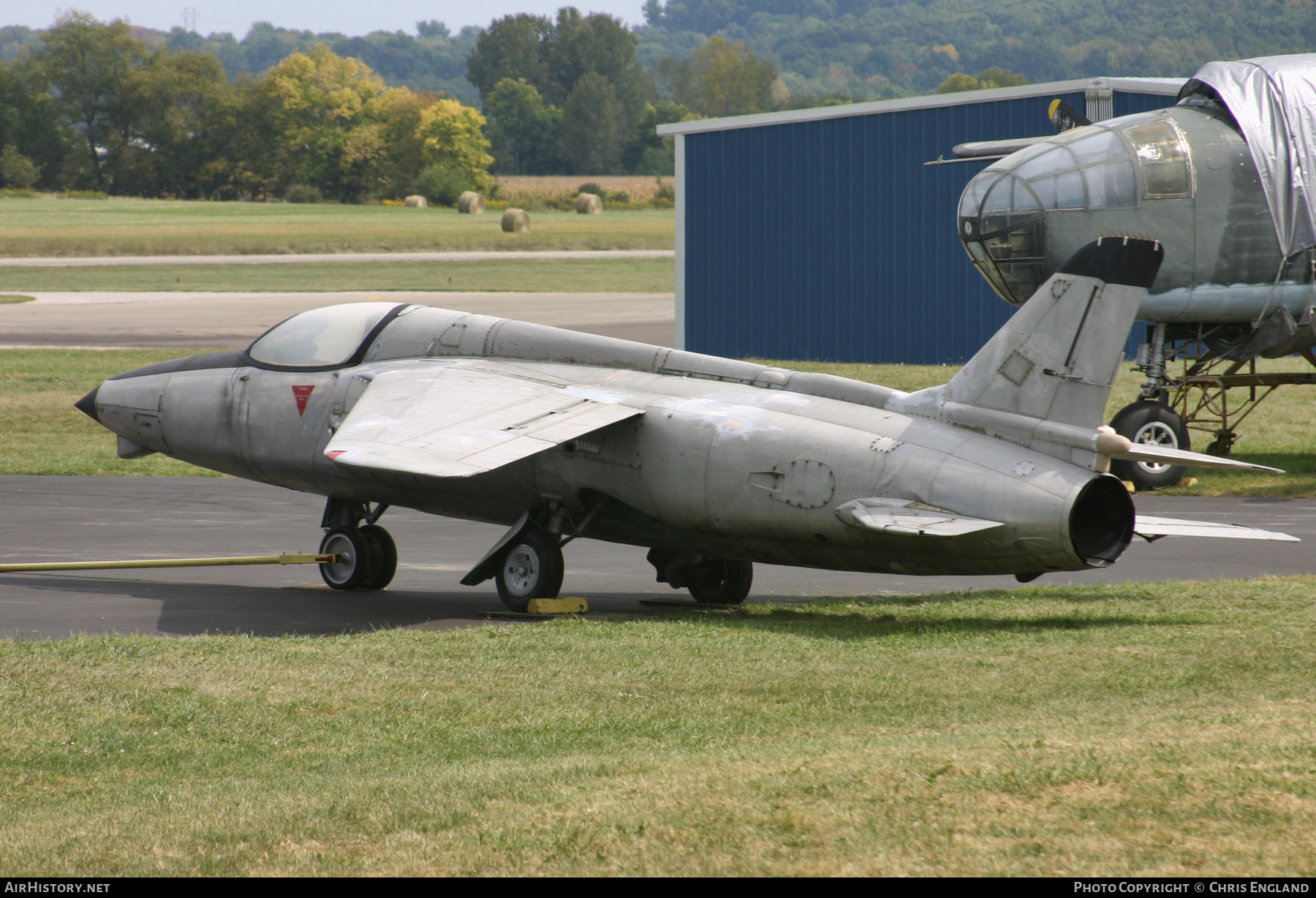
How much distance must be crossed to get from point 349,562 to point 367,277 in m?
61.3

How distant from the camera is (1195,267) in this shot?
19609 millimetres

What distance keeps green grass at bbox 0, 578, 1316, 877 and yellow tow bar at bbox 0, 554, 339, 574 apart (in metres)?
3.58

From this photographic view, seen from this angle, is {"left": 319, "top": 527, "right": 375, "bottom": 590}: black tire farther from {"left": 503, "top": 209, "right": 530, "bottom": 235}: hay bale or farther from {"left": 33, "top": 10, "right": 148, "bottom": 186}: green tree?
{"left": 33, "top": 10, "right": 148, "bottom": 186}: green tree

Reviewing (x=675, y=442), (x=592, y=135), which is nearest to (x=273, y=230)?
(x=592, y=135)

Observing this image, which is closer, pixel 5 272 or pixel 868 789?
pixel 868 789

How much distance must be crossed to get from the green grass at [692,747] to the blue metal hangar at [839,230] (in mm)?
23234

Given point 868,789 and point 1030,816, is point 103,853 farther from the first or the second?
point 1030,816

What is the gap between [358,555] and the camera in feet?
48.0

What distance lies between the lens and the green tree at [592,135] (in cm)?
16900

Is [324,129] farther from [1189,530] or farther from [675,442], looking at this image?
[1189,530]

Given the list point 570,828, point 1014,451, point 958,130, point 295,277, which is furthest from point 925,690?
point 295,277

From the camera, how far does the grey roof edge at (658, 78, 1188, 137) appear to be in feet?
102

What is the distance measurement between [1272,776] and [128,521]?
596 inches

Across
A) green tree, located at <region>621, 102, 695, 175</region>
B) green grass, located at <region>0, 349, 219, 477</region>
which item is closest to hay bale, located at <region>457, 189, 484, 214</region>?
green tree, located at <region>621, 102, 695, 175</region>
